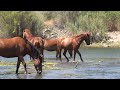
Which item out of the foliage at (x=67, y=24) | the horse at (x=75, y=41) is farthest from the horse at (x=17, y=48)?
the foliage at (x=67, y=24)

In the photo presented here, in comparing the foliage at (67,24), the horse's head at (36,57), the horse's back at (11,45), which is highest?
the foliage at (67,24)

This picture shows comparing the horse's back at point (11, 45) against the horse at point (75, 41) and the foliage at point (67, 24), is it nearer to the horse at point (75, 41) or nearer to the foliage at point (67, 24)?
the horse at point (75, 41)

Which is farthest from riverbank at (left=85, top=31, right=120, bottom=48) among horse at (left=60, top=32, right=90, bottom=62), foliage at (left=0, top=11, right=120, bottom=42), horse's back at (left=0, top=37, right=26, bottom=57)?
horse's back at (left=0, top=37, right=26, bottom=57)

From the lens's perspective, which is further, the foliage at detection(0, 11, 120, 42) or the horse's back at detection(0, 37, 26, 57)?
the foliage at detection(0, 11, 120, 42)

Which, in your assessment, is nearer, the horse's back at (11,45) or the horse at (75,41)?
the horse's back at (11,45)

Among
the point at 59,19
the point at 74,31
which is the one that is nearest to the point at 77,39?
the point at 74,31

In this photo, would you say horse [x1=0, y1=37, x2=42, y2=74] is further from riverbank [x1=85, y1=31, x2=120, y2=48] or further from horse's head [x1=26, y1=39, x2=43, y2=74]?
riverbank [x1=85, y1=31, x2=120, y2=48]

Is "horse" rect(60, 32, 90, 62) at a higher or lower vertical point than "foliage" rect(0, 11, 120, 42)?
lower

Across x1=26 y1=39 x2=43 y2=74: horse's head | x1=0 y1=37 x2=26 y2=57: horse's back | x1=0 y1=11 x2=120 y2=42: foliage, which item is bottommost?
x1=26 y1=39 x2=43 y2=74: horse's head

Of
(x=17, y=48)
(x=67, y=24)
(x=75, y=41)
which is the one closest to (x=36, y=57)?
(x=17, y=48)

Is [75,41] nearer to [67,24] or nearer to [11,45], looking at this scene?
[11,45]
